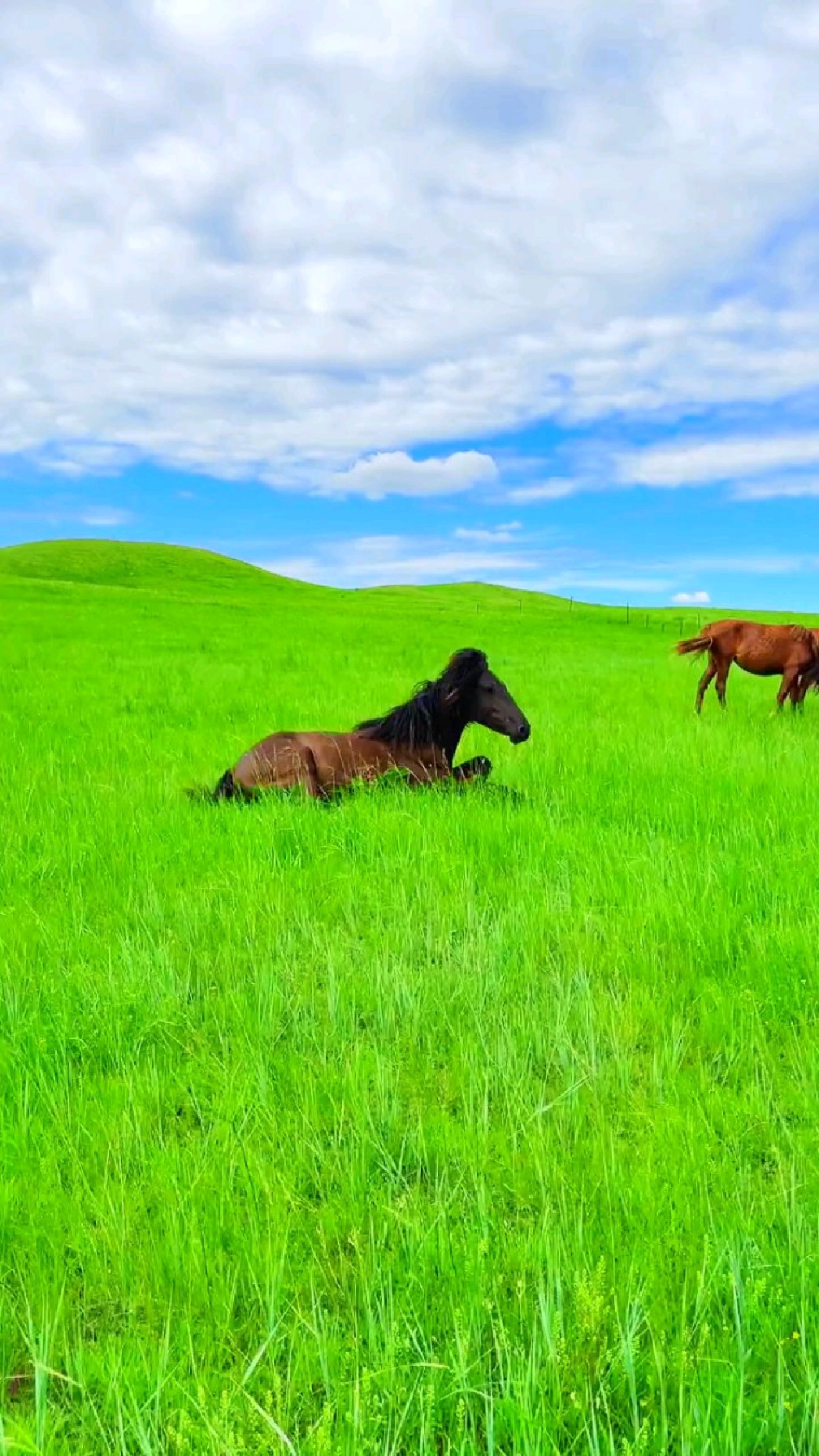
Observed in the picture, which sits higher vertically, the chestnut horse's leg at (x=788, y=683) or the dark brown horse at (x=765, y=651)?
the dark brown horse at (x=765, y=651)

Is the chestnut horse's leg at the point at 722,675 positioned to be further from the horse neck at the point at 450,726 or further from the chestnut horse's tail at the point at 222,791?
the chestnut horse's tail at the point at 222,791

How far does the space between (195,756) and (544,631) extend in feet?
103

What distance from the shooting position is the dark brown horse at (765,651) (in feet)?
41.7

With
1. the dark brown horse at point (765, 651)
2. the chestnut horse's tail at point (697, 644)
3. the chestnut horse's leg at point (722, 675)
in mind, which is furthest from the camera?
the chestnut horse's leg at point (722, 675)

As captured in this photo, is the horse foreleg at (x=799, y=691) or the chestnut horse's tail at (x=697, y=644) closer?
the horse foreleg at (x=799, y=691)

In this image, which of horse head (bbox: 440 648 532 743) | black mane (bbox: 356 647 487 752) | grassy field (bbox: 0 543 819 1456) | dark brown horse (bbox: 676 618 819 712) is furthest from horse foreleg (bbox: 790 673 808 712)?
black mane (bbox: 356 647 487 752)

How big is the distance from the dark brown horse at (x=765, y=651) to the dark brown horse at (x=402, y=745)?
623cm

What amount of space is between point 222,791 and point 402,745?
180 cm

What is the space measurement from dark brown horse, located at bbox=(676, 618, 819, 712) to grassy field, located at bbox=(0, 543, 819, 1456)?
652 cm

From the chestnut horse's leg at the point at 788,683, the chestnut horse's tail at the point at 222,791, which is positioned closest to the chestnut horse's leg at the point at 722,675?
the chestnut horse's leg at the point at 788,683

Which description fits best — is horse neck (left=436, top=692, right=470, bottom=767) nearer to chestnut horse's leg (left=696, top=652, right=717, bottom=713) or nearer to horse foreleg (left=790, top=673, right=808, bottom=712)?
chestnut horse's leg (left=696, top=652, right=717, bottom=713)

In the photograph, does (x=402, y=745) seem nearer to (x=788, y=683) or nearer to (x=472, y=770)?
(x=472, y=770)

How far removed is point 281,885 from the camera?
515cm

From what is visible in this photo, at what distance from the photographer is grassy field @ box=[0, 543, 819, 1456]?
5.75ft
